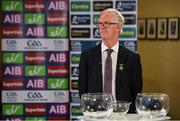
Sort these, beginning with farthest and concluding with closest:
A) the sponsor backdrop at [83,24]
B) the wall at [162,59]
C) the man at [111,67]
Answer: the wall at [162,59], the sponsor backdrop at [83,24], the man at [111,67]

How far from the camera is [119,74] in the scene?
2.58 meters

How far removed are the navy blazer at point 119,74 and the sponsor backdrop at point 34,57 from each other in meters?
2.20

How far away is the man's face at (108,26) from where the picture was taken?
2359 mm

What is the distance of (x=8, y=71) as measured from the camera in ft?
16.1

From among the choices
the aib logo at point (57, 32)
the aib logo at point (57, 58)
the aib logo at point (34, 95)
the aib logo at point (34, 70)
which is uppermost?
the aib logo at point (57, 32)

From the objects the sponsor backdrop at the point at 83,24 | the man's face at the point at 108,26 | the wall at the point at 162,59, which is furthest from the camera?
the wall at the point at 162,59

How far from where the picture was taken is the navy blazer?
2562 millimetres

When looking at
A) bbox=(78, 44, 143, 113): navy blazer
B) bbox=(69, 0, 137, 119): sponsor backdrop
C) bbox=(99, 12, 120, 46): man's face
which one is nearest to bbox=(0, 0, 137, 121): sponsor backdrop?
bbox=(69, 0, 137, 119): sponsor backdrop

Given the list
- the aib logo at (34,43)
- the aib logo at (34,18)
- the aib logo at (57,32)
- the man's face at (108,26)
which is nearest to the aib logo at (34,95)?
the aib logo at (34,43)

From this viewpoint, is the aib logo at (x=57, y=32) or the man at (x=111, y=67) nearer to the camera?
the man at (x=111, y=67)

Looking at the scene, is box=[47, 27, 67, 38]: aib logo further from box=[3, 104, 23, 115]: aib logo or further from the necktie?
the necktie

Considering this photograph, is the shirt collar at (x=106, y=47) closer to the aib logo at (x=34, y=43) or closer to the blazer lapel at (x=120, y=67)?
the blazer lapel at (x=120, y=67)

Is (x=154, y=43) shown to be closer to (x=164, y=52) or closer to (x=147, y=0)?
(x=164, y=52)

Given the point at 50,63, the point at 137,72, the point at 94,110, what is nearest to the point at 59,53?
the point at 50,63
